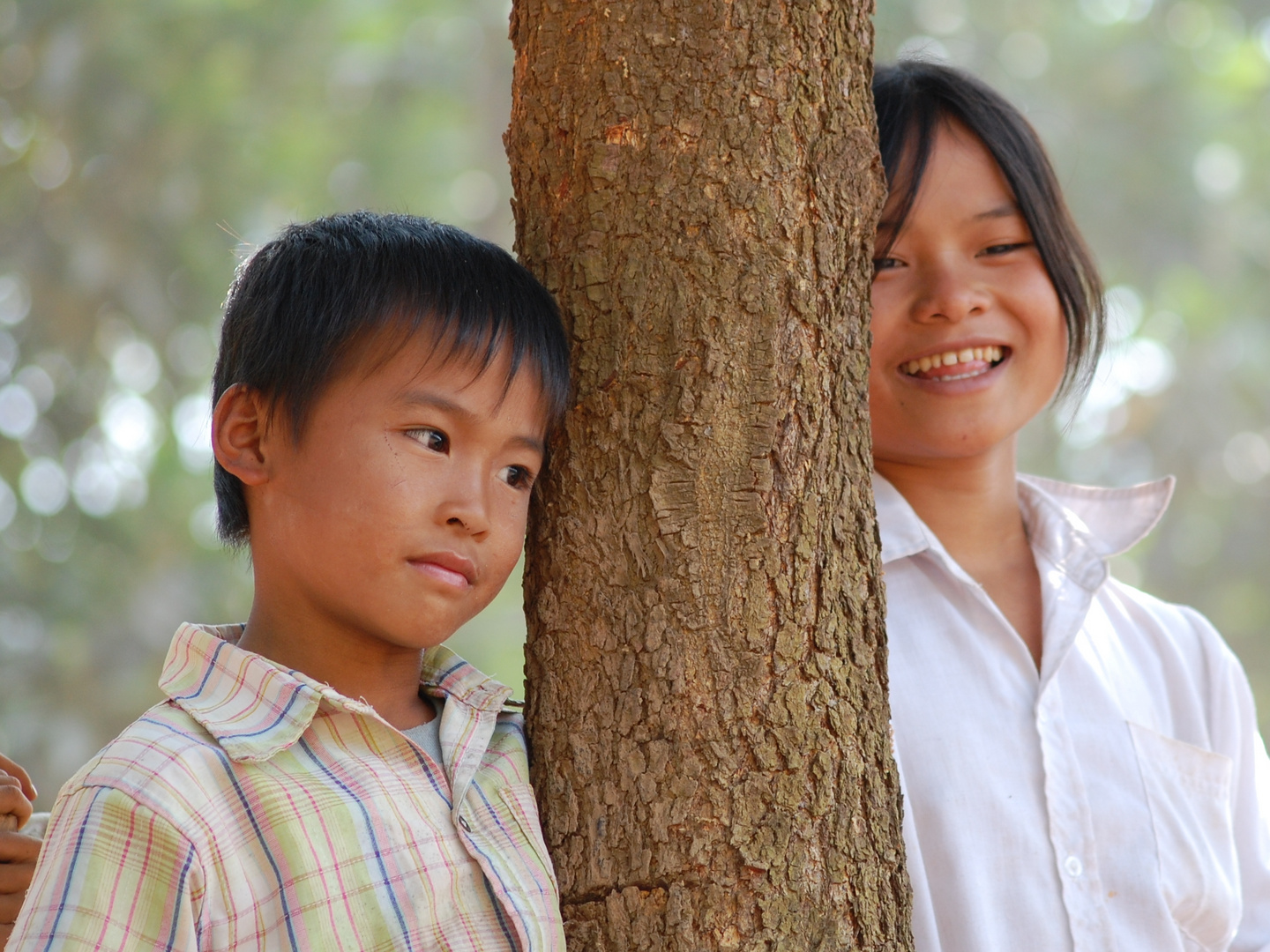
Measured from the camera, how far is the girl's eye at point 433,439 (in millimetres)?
1307

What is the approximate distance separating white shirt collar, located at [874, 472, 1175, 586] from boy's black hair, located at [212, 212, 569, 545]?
615 mm

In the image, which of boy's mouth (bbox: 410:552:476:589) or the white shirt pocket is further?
the white shirt pocket

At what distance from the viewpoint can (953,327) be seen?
185cm

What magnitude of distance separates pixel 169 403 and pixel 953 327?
829 centimetres

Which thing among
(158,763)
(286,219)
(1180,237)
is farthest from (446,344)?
(1180,237)

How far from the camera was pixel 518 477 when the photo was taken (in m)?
1.40

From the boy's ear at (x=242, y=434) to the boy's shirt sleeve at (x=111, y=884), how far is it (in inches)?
14.7

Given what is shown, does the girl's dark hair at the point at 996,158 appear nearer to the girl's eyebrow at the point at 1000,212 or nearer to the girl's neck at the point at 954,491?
the girl's eyebrow at the point at 1000,212

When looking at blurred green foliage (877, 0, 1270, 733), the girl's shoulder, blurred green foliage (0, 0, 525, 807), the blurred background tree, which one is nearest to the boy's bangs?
the girl's shoulder

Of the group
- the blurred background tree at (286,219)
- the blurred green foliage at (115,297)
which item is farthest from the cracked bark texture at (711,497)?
the blurred green foliage at (115,297)

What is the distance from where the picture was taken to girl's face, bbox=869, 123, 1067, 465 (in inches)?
73.0

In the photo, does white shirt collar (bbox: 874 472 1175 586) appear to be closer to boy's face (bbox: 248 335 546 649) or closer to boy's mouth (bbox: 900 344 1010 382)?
boy's mouth (bbox: 900 344 1010 382)

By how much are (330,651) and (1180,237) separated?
1198 centimetres

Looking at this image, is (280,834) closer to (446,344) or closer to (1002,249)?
(446,344)
